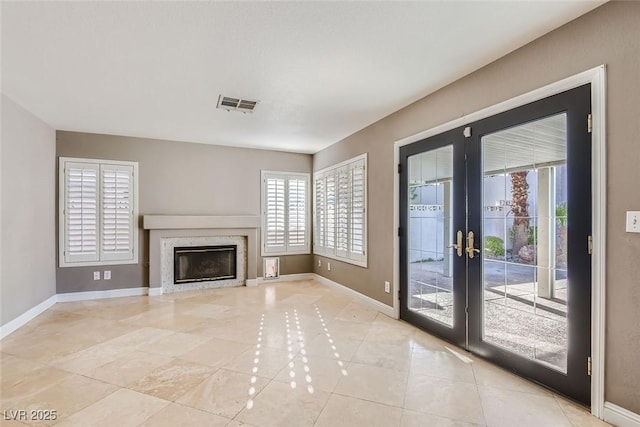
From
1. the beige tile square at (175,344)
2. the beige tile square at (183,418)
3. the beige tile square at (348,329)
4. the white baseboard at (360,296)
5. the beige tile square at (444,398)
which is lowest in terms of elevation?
the beige tile square at (348,329)

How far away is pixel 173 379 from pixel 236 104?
9.24 ft

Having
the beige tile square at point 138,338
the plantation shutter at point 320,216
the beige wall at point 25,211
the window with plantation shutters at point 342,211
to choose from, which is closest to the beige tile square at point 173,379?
the beige tile square at point 138,338

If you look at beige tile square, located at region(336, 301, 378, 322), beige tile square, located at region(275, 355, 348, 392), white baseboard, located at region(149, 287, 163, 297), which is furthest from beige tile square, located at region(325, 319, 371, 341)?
white baseboard, located at region(149, 287, 163, 297)

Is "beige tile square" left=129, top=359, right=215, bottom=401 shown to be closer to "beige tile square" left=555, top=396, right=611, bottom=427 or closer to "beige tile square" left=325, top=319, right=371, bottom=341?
"beige tile square" left=325, top=319, right=371, bottom=341

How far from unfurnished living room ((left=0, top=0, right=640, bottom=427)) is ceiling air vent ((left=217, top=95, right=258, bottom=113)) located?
0.25ft

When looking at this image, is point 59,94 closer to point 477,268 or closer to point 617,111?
point 477,268

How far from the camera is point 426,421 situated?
76.5 inches

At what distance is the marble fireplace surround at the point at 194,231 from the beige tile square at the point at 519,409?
427 centimetres

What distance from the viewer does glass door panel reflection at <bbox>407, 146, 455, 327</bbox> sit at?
318 centimetres

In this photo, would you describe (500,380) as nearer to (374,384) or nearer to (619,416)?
(619,416)

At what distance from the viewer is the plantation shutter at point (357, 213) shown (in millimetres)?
4625

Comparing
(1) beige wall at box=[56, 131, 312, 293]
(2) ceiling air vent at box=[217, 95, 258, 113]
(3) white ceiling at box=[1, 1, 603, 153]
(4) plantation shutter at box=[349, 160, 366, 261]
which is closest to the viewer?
(3) white ceiling at box=[1, 1, 603, 153]

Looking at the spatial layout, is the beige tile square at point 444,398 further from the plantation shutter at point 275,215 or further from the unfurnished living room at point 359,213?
the plantation shutter at point 275,215

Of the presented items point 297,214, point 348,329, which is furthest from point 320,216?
point 348,329
